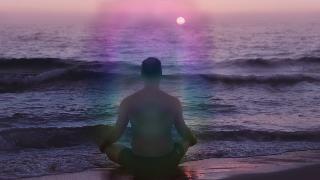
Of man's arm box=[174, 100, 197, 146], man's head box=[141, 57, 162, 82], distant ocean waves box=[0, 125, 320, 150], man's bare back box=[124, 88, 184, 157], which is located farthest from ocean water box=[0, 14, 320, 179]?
man's head box=[141, 57, 162, 82]

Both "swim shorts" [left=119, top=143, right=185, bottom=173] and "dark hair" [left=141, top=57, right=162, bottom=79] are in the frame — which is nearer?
"dark hair" [left=141, top=57, right=162, bottom=79]

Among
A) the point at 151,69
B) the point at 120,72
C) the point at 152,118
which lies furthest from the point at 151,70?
the point at 120,72

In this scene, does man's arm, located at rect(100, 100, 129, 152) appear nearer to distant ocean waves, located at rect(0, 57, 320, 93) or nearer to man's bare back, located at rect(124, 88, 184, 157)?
man's bare back, located at rect(124, 88, 184, 157)

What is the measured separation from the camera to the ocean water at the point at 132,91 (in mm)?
9383

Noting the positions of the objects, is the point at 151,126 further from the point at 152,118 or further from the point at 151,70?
the point at 151,70

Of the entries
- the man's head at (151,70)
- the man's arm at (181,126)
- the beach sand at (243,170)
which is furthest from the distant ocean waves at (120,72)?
the man's head at (151,70)

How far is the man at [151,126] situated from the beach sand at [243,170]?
25.5 inches

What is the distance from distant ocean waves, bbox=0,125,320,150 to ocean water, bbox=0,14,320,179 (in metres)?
0.02

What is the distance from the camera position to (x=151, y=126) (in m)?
6.20

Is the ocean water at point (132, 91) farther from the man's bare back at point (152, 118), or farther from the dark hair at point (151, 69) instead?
the dark hair at point (151, 69)

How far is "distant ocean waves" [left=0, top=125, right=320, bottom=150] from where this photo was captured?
384 inches

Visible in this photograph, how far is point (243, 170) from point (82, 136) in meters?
3.62

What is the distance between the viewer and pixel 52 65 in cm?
2655

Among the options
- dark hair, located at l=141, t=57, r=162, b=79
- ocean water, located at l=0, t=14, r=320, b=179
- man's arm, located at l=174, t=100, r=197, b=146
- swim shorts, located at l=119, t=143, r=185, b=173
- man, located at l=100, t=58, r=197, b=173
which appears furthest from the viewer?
ocean water, located at l=0, t=14, r=320, b=179
